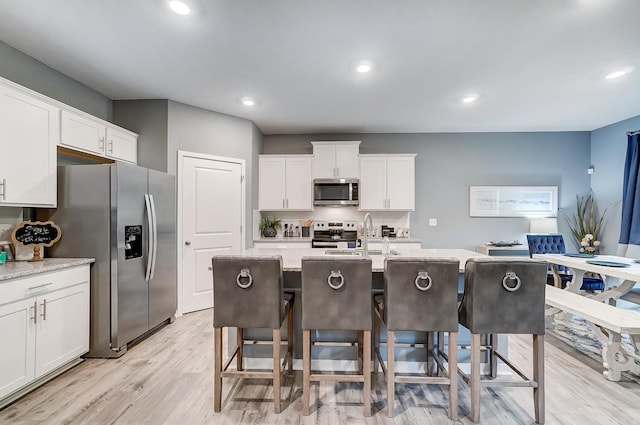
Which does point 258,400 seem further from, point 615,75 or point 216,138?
point 615,75

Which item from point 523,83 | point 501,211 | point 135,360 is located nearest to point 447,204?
point 501,211

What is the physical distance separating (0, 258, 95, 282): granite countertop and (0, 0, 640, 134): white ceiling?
1823mm

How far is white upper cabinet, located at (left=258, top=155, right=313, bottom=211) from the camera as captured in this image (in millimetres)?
4699

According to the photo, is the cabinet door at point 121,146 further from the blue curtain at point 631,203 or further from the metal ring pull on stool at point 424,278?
the blue curtain at point 631,203

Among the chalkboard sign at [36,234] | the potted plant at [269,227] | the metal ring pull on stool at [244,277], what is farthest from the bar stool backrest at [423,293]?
→ the potted plant at [269,227]

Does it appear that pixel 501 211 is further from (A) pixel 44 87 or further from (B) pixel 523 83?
(A) pixel 44 87

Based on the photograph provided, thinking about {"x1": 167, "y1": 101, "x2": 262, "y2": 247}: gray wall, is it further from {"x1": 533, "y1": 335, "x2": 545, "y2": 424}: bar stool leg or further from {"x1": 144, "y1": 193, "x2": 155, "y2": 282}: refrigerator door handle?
{"x1": 533, "y1": 335, "x2": 545, "y2": 424}: bar stool leg

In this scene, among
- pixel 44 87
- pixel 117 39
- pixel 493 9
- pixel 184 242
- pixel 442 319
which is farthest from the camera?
pixel 184 242

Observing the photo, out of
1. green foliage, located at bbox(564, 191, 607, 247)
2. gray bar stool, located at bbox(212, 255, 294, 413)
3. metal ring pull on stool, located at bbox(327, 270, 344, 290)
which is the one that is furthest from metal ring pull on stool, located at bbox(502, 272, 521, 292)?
green foliage, located at bbox(564, 191, 607, 247)

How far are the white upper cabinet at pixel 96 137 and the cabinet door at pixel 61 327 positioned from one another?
1.34 metres

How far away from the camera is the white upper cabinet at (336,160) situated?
466 cm

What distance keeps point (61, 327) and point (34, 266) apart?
1.68 ft

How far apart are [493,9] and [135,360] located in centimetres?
393

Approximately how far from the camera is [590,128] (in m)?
4.74
